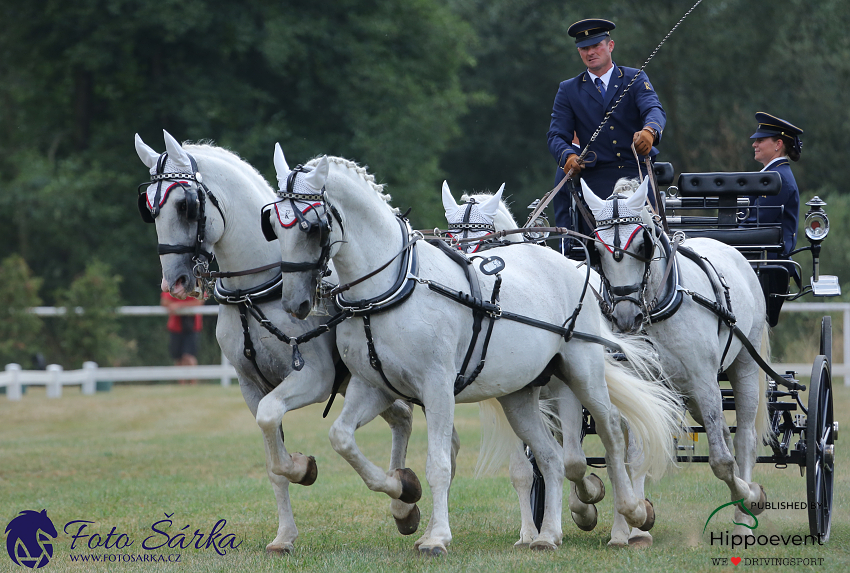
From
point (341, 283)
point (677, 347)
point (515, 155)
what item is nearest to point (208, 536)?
point (341, 283)

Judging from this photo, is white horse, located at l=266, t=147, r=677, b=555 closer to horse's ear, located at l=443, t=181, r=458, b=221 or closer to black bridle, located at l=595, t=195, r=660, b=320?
black bridle, located at l=595, t=195, r=660, b=320

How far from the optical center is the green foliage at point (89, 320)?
17.1 metres

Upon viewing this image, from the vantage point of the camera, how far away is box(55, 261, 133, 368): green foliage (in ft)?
56.2

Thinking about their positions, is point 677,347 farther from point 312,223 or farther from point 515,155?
point 515,155

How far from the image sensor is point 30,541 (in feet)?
19.0

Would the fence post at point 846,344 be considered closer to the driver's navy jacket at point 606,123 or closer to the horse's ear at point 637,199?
the driver's navy jacket at point 606,123

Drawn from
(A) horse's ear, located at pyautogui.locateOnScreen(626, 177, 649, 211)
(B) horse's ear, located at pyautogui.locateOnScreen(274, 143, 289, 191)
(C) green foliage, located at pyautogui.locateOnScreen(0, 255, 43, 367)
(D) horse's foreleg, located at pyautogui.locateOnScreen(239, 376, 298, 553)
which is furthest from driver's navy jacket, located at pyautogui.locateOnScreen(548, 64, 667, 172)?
(C) green foliage, located at pyautogui.locateOnScreen(0, 255, 43, 367)

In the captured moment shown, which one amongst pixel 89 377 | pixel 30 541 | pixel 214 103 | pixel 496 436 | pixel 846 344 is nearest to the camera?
pixel 30 541

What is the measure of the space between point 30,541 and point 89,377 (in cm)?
1109

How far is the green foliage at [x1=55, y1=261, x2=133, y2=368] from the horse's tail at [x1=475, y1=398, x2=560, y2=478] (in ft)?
39.3

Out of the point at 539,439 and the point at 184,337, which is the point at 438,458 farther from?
the point at 184,337

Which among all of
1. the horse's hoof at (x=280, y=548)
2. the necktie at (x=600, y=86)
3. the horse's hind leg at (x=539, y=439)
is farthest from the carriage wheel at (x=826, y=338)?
the horse's hoof at (x=280, y=548)

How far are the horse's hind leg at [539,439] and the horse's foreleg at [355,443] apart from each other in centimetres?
83

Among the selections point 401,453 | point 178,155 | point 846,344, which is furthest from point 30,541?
point 846,344
